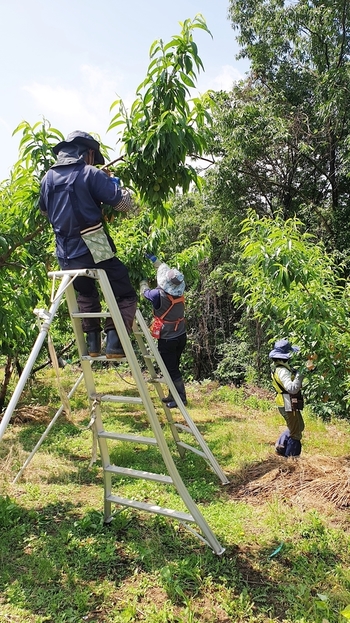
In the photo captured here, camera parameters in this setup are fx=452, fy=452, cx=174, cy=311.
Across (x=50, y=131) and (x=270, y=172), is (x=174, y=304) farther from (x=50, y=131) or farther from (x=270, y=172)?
(x=270, y=172)

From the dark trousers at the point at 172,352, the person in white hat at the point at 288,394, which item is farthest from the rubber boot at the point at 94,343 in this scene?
the person in white hat at the point at 288,394

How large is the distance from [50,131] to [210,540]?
3.42 meters

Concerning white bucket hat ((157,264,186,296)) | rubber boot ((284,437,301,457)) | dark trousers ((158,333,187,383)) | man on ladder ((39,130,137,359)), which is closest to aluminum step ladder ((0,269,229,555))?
man on ladder ((39,130,137,359))

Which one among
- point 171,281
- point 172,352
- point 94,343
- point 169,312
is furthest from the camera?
point 172,352

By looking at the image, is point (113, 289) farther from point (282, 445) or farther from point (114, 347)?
point (282, 445)

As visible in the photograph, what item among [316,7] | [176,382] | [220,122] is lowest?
[176,382]

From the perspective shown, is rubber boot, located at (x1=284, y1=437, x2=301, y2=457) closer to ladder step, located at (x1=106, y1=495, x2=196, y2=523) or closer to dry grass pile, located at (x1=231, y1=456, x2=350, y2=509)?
dry grass pile, located at (x1=231, y1=456, x2=350, y2=509)

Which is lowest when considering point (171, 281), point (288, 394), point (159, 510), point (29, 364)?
point (159, 510)

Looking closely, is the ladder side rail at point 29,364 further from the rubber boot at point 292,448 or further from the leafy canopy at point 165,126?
the rubber boot at point 292,448

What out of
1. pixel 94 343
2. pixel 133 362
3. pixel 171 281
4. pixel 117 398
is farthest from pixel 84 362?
pixel 171 281

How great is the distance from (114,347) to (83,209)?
0.93 meters

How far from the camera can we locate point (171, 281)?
5.39 metres

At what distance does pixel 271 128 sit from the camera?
38.9 feet

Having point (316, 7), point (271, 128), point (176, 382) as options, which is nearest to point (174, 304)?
point (176, 382)
